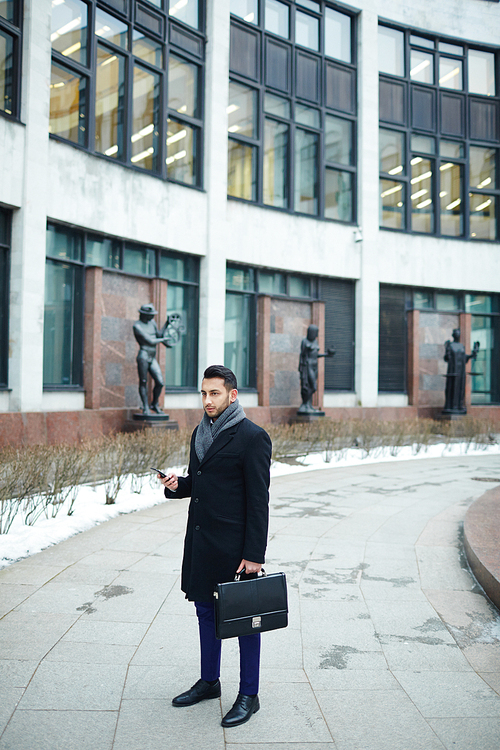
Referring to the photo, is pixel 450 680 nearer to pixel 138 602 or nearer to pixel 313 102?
pixel 138 602

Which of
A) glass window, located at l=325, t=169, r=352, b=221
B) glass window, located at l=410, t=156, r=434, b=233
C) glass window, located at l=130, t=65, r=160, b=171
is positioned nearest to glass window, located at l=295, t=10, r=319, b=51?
glass window, located at l=325, t=169, r=352, b=221

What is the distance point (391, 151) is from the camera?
24.8 m

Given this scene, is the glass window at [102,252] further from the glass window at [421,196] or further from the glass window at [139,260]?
the glass window at [421,196]

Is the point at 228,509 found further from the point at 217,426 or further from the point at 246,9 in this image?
the point at 246,9

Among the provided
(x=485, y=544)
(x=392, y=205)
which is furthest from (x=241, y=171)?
(x=485, y=544)

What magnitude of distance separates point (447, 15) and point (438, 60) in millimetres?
1816

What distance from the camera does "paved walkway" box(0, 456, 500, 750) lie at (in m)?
3.42

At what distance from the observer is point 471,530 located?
24.8 ft

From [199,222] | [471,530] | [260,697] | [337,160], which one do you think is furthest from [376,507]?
[337,160]

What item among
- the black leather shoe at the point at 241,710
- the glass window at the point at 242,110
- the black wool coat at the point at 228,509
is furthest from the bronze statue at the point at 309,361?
the black leather shoe at the point at 241,710

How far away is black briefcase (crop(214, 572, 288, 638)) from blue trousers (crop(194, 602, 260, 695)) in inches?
7.7

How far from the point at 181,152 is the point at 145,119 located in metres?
1.50

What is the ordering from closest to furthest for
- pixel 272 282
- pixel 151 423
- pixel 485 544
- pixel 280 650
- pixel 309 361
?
pixel 280 650
pixel 485 544
pixel 151 423
pixel 309 361
pixel 272 282

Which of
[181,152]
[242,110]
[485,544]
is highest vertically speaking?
[242,110]
